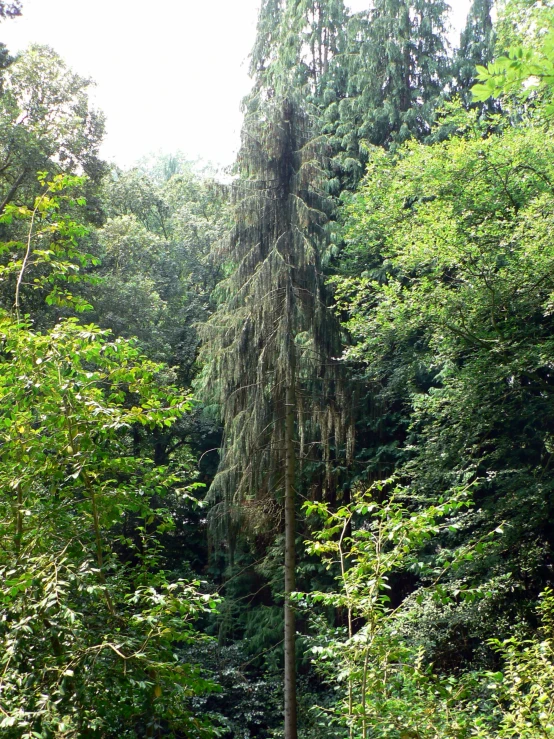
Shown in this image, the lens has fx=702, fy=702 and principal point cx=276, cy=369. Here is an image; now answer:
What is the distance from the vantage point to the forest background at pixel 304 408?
3.03 m

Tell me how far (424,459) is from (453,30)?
10.1 m

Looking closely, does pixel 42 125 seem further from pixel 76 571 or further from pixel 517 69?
pixel 517 69

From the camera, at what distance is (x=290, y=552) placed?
29.4ft

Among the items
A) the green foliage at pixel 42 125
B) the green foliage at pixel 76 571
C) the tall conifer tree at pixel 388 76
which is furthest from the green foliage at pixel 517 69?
the tall conifer tree at pixel 388 76

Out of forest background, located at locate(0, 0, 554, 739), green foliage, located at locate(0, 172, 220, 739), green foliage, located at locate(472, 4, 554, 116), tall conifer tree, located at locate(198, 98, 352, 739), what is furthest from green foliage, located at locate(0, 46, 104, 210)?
green foliage, located at locate(472, 4, 554, 116)

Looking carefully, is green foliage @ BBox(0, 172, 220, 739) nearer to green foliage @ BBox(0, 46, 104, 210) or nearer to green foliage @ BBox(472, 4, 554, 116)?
green foliage @ BBox(472, 4, 554, 116)

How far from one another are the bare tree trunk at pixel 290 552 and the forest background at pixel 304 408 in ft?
0.13

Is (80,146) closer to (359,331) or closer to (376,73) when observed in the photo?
(376,73)

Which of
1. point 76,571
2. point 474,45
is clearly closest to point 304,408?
point 76,571

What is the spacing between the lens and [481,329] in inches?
360

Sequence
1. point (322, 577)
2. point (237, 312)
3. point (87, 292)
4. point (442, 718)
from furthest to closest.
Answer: point (87, 292) < point (322, 577) < point (237, 312) < point (442, 718)

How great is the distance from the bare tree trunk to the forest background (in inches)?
1.5

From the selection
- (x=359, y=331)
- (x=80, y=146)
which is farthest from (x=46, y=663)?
(x=80, y=146)

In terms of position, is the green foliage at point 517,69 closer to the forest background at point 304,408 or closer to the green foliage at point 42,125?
the forest background at point 304,408
